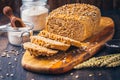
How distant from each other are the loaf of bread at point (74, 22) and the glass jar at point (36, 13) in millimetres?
110

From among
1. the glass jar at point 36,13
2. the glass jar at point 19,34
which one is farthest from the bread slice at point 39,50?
the glass jar at point 36,13

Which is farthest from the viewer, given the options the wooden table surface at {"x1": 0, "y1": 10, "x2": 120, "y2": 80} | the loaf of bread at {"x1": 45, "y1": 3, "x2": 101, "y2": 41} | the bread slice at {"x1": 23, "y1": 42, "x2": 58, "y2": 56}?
the loaf of bread at {"x1": 45, "y1": 3, "x2": 101, "y2": 41}

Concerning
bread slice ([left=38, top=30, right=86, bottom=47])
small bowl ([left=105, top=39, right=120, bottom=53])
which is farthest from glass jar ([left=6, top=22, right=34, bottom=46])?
small bowl ([left=105, top=39, right=120, bottom=53])

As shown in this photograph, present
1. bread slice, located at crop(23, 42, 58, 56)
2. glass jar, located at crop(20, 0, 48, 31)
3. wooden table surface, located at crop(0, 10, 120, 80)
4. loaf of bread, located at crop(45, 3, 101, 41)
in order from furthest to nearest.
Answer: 1. glass jar, located at crop(20, 0, 48, 31)
2. loaf of bread, located at crop(45, 3, 101, 41)
3. bread slice, located at crop(23, 42, 58, 56)
4. wooden table surface, located at crop(0, 10, 120, 80)

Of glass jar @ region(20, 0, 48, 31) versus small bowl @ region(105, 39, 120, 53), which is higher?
glass jar @ region(20, 0, 48, 31)

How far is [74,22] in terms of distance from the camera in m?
1.86

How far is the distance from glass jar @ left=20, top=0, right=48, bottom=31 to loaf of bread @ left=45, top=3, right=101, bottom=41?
0.11 m

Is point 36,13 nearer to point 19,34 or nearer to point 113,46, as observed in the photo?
point 19,34

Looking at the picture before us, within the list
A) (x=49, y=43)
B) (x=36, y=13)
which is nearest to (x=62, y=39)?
(x=49, y=43)

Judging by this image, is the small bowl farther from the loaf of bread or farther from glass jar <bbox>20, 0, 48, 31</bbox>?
glass jar <bbox>20, 0, 48, 31</bbox>

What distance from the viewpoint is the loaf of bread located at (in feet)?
6.14

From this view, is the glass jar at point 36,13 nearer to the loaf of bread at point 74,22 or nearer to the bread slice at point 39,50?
the loaf of bread at point 74,22

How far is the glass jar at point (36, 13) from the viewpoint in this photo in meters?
2.06

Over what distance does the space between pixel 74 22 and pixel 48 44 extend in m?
0.24
